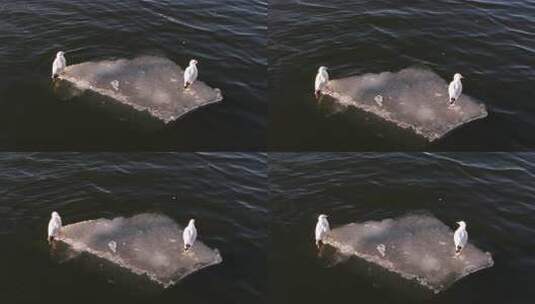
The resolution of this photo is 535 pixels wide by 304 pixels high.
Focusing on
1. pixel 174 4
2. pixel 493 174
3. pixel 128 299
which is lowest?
pixel 128 299

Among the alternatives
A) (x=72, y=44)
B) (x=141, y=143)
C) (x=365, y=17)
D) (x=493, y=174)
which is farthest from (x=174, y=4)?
(x=493, y=174)

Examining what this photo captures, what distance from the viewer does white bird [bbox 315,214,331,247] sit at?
21391mm

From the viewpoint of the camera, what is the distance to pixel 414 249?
21.4 meters

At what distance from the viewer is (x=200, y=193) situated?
78.4 ft

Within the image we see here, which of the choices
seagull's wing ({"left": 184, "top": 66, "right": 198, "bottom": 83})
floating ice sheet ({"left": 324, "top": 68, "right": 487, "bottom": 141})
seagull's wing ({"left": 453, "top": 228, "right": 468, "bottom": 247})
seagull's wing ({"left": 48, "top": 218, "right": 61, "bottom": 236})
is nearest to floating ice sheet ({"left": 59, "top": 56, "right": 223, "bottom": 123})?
seagull's wing ({"left": 184, "top": 66, "right": 198, "bottom": 83})

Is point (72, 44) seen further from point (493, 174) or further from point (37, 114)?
point (493, 174)

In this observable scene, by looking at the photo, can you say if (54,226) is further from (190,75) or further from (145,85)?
(190,75)

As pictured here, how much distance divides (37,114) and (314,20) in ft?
39.6

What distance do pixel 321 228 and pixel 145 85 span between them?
29.3 feet

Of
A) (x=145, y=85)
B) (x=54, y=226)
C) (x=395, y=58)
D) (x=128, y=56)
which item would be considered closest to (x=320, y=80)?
(x=395, y=58)

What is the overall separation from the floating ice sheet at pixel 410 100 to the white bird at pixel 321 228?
521 centimetres

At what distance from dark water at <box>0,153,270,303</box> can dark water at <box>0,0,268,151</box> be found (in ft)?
2.07

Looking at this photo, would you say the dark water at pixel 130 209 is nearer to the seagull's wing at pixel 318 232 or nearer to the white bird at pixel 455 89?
the seagull's wing at pixel 318 232

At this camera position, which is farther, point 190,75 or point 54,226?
point 190,75
